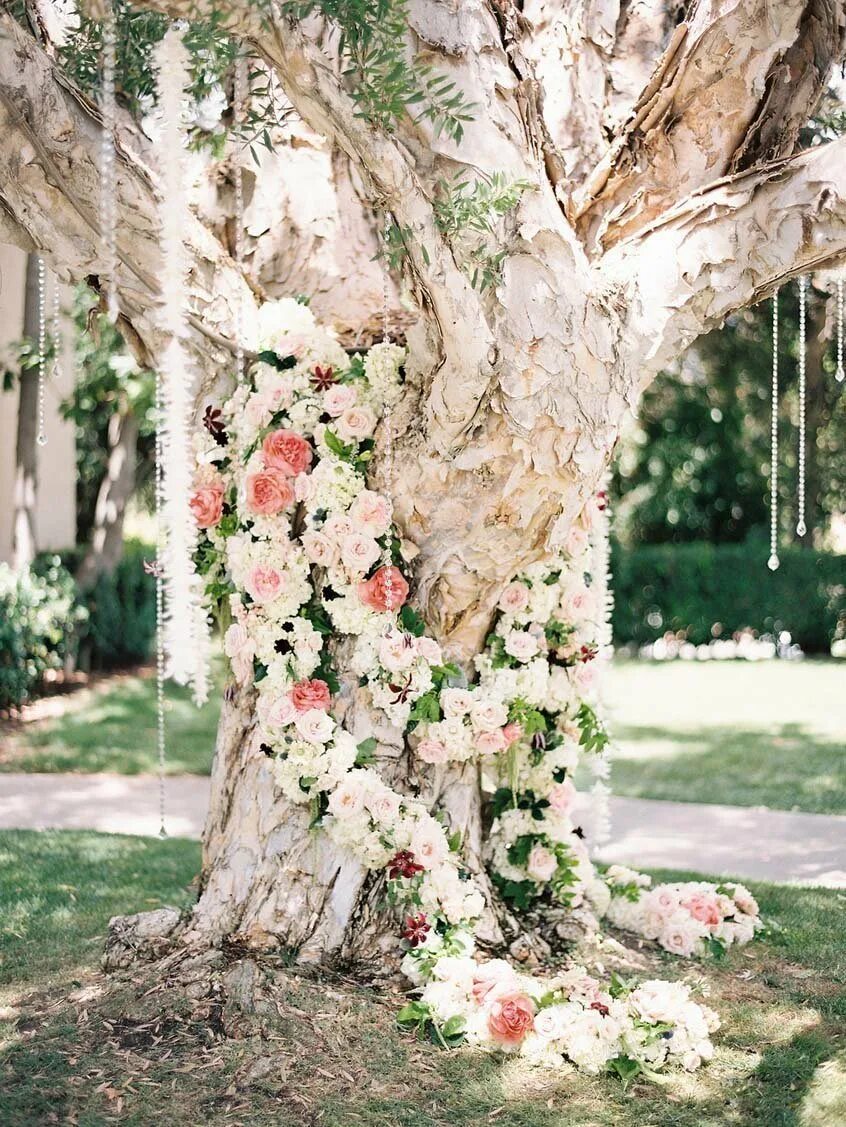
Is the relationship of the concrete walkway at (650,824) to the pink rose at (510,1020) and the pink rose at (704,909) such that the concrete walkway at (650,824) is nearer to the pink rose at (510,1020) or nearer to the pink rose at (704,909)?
the pink rose at (704,909)

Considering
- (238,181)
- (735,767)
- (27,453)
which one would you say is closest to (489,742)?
(238,181)

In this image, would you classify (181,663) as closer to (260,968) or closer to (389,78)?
(260,968)

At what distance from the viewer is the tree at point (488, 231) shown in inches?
132

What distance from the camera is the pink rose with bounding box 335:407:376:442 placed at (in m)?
4.07

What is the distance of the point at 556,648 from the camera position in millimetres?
4559

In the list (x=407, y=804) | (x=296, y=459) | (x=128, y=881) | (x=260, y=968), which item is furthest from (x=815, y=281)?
(x=128, y=881)

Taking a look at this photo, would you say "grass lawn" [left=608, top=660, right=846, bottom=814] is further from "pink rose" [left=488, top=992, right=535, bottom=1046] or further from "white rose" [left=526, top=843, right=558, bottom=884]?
"pink rose" [left=488, top=992, right=535, bottom=1046]

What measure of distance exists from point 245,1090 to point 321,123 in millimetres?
2742

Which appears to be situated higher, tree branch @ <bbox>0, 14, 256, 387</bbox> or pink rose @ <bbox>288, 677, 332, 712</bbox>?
tree branch @ <bbox>0, 14, 256, 387</bbox>

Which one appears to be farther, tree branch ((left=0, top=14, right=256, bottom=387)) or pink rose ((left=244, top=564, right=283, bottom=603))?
pink rose ((left=244, top=564, right=283, bottom=603))

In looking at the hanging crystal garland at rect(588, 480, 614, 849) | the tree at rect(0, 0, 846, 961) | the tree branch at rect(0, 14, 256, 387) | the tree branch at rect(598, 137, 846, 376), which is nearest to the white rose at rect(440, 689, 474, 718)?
the tree at rect(0, 0, 846, 961)

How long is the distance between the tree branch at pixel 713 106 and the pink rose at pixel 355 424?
3.35 feet

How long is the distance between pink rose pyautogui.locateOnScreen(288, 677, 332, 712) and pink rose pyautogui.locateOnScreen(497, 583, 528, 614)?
74 centimetres

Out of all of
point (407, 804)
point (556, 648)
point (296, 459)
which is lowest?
point (407, 804)
